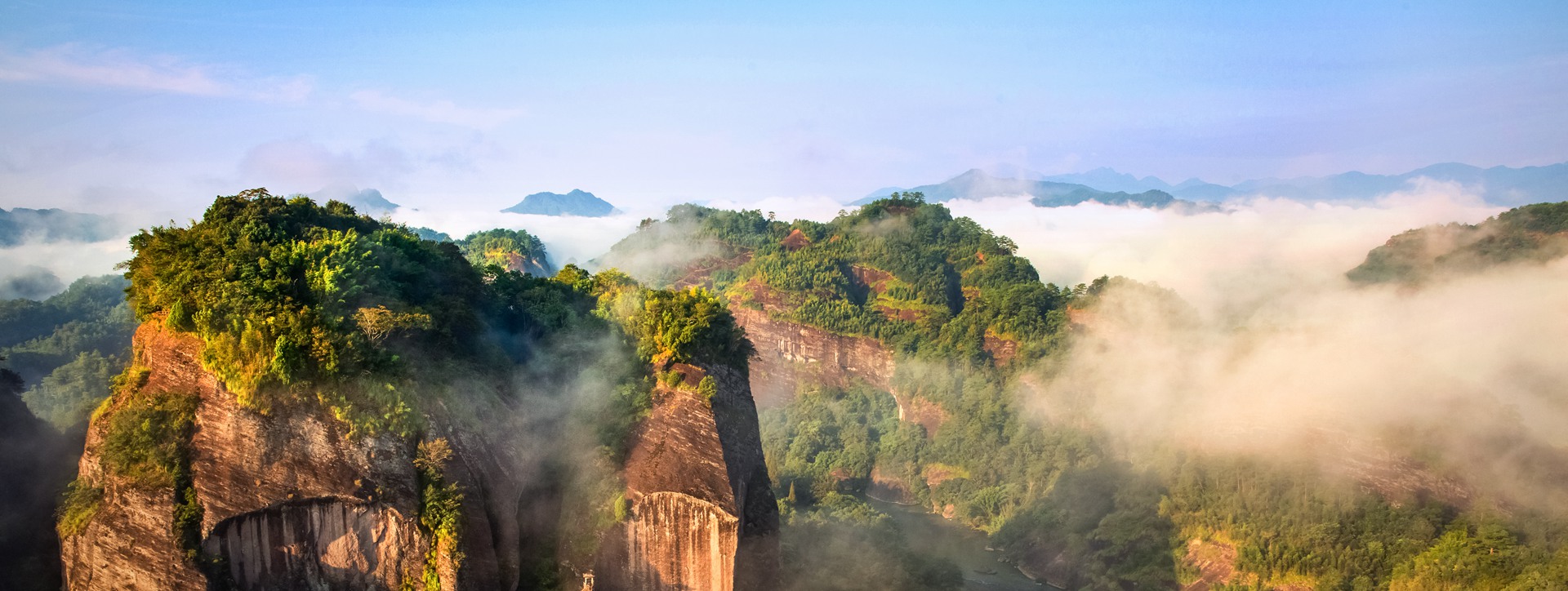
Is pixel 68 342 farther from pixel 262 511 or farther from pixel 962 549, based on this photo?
pixel 962 549

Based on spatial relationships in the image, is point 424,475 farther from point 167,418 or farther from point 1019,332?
point 1019,332

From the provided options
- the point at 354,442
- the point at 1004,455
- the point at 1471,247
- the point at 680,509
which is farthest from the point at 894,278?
the point at 354,442

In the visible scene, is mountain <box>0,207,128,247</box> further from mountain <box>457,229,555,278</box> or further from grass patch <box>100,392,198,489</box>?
grass patch <box>100,392,198,489</box>

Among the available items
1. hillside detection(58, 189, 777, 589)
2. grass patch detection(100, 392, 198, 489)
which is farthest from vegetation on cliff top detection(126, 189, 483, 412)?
grass patch detection(100, 392, 198, 489)

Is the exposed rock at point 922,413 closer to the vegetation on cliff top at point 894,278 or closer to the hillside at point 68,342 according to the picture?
the vegetation on cliff top at point 894,278

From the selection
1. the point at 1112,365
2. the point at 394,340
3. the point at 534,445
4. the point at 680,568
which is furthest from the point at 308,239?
the point at 1112,365

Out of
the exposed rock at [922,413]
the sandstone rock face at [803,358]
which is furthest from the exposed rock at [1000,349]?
the sandstone rock face at [803,358]

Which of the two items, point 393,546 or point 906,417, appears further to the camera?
point 906,417
